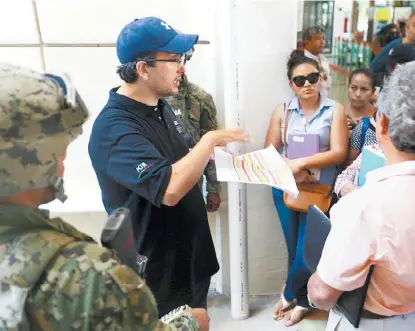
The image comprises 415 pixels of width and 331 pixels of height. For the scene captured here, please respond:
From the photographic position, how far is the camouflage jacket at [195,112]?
229cm

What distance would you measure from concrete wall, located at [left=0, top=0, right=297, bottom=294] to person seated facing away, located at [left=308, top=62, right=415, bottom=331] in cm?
131

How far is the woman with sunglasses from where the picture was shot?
2.16m

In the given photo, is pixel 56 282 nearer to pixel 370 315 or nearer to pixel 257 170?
pixel 370 315

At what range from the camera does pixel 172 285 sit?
1.62 m

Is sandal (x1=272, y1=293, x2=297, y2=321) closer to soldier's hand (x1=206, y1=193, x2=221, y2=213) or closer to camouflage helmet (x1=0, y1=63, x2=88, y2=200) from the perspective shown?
soldier's hand (x1=206, y1=193, x2=221, y2=213)

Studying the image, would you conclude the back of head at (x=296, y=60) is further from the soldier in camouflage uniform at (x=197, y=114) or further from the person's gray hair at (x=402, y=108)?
the person's gray hair at (x=402, y=108)

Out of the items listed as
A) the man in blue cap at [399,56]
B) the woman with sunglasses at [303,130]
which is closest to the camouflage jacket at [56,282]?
the woman with sunglasses at [303,130]

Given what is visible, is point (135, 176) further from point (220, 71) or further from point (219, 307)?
point (219, 307)

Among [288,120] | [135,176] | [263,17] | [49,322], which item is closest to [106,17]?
[263,17]

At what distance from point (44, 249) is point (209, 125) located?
71.6 inches

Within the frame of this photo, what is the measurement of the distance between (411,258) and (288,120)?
1.37 metres

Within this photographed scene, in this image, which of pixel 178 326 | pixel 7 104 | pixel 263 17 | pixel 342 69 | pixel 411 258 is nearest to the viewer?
pixel 7 104

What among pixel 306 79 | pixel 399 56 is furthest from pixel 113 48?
pixel 399 56

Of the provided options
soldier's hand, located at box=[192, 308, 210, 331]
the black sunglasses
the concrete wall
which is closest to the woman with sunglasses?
the black sunglasses
